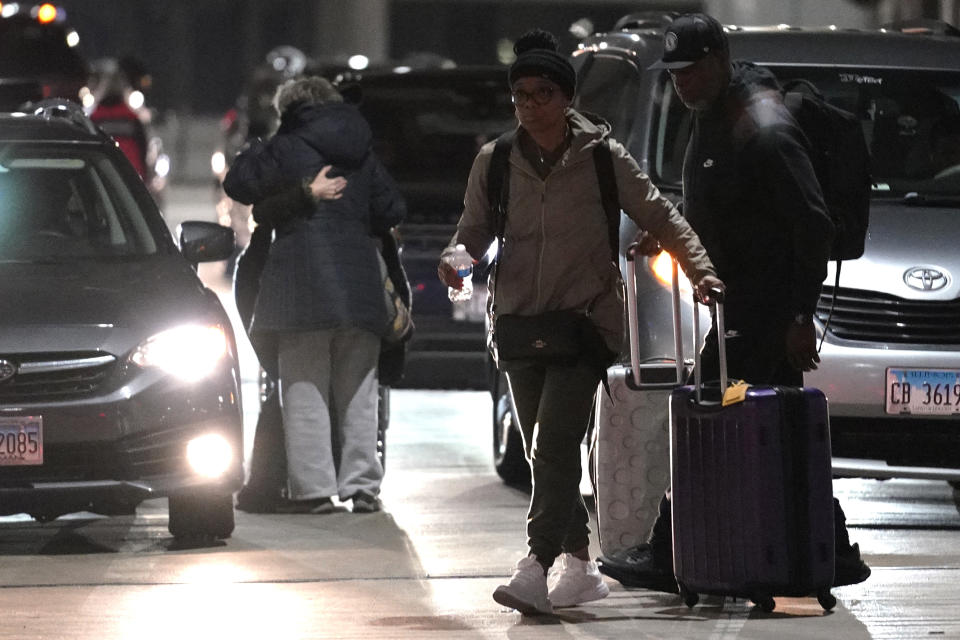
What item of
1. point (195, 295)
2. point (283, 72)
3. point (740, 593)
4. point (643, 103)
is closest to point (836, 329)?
point (643, 103)

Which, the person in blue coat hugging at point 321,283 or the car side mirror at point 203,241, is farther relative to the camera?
the person in blue coat hugging at point 321,283

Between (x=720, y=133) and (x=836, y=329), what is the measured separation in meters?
1.58

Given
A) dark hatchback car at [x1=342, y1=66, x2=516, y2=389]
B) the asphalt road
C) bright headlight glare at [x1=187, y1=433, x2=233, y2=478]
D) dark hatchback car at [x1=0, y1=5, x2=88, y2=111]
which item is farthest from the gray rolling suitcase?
dark hatchback car at [x1=0, y1=5, x2=88, y2=111]

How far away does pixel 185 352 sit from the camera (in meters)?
8.23

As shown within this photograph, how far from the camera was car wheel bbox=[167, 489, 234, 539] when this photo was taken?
27.5 ft

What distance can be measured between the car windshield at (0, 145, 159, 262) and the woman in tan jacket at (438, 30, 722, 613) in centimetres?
248

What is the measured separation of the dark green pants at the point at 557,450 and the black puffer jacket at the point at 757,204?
60cm

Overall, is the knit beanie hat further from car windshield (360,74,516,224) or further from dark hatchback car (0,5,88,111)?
dark hatchback car (0,5,88,111)

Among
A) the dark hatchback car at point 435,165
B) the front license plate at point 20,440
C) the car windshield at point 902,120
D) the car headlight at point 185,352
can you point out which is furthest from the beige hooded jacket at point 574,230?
the dark hatchback car at point 435,165

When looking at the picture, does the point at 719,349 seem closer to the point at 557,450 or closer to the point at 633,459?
the point at 557,450

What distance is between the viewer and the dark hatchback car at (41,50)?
19453mm

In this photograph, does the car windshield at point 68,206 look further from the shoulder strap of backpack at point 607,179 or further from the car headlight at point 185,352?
the shoulder strap of backpack at point 607,179

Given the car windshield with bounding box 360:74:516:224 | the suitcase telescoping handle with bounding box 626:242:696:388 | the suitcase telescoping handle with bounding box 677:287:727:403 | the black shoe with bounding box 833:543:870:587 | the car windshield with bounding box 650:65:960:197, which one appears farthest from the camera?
the car windshield with bounding box 360:74:516:224

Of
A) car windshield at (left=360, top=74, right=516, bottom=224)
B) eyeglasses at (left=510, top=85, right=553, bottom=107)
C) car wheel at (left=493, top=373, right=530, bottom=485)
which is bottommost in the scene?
car wheel at (left=493, top=373, right=530, bottom=485)
